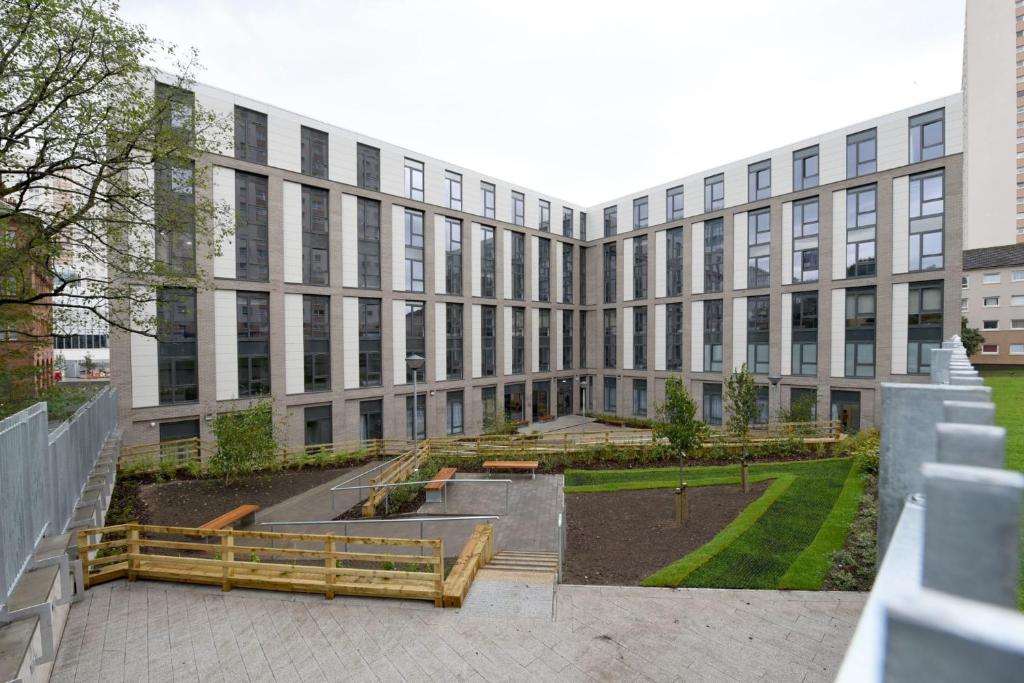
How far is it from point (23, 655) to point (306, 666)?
3487 mm

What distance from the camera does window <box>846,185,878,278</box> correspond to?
29.3 meters

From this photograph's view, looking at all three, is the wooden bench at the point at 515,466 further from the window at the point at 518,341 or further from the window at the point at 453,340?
the window at the point at 518,341

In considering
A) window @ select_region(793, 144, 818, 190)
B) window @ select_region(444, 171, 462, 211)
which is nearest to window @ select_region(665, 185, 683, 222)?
window @ select_region(793, 144, 818, 190)

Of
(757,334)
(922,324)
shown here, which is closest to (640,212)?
(757,334)

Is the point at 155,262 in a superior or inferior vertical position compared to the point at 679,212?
inferior

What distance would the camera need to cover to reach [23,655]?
19.9 ft

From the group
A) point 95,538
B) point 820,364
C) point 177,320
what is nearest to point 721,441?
point 820,364

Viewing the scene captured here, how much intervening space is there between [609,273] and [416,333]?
19942 millimetres

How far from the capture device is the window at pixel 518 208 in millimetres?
39656

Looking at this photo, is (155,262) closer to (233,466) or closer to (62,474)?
(62,474)

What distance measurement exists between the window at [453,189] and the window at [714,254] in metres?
18.8

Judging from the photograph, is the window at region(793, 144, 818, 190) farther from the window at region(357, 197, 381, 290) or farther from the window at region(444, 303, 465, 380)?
the window at region(357, 197, 381, 290)

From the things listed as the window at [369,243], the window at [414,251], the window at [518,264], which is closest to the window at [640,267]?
the window at [518,264]

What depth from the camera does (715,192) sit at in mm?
36594
